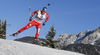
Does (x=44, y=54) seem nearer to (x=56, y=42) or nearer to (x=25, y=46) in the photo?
(x=25, y=46)

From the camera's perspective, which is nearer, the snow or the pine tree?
the snow

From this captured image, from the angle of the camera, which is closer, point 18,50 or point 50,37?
point 18,50

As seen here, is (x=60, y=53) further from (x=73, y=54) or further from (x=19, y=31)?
(x=19, y=31)

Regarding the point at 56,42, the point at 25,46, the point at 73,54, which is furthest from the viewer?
the point at 56,42

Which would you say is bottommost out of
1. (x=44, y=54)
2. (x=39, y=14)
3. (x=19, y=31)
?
(x=44, y=54)

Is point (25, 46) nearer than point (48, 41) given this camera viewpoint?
Yes

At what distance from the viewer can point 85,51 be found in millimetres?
80250

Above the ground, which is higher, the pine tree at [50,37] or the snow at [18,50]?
the pine tree at [50,37]

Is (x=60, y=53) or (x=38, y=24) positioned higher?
(x=38, y=24)

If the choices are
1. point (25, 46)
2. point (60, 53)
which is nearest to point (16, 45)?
point (25, 46)

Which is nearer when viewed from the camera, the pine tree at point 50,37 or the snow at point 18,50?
the snow at point 18,50

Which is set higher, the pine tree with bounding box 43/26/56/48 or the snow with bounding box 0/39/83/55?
the pine tree with bounding box 43/26/56/48

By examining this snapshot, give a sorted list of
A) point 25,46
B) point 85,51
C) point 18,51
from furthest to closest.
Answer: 1. point 85,51
2. point 25,46
3. point 18,51

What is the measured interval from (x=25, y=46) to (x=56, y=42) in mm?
31221
